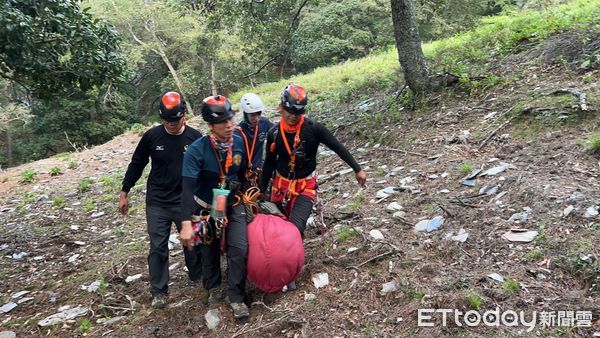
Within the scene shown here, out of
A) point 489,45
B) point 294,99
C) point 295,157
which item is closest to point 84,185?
point 295,157

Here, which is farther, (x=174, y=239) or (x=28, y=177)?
(x=28, y=177)

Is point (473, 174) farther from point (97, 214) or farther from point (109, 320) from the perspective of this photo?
point (97, 214)

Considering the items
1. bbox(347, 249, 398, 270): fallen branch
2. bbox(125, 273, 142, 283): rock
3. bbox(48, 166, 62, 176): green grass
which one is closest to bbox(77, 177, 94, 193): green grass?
bbox(48, 166, 62, 176): green grass

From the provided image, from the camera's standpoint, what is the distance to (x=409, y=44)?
345 inches

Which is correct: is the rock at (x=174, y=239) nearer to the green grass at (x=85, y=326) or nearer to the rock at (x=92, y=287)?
the rock at (x=92, y=287)

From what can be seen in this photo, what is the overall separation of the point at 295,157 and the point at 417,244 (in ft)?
5.13

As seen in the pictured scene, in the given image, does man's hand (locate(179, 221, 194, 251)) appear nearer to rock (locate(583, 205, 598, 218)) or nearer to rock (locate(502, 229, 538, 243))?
rock (locate(502, 229, 538, 243))

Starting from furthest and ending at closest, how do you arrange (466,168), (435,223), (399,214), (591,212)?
(466,168) → (399,214) → (435,223) → (591,212)

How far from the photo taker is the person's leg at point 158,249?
5043 mm

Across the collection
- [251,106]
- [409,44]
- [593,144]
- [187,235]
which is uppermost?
[251,106]

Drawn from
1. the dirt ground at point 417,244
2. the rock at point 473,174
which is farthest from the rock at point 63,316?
the rock at point 473,174

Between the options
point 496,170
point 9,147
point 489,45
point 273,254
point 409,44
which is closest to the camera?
point 273,254

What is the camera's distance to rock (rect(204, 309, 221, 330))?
440 cm

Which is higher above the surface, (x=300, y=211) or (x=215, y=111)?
(x=215, y=111)
